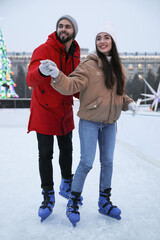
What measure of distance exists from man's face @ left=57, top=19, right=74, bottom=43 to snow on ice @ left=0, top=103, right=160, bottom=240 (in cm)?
129

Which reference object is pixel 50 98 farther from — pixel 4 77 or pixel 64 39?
pixel 4 77

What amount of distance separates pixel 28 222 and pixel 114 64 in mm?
1238

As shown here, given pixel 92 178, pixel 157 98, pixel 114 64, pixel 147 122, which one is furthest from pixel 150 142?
pixel 157 98

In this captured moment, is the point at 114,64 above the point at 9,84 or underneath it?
above

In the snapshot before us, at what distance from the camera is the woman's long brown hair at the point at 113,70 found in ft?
5.24

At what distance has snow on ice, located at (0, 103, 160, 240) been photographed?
1520 mm

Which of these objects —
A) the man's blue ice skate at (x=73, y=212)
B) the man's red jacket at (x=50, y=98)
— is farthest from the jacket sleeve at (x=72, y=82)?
the man's blue ice skate at (x=73, y=212)

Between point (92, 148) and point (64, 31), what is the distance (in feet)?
2.80

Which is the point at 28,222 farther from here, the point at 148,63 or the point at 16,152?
the point at 148,63

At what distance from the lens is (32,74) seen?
1.53 meters

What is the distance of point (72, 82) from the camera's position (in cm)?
149

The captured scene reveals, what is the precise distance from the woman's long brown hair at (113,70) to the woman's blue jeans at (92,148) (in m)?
0.28

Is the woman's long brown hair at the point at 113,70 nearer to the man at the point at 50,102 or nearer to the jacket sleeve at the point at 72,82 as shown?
the jacket sleeve at the point at 72,82

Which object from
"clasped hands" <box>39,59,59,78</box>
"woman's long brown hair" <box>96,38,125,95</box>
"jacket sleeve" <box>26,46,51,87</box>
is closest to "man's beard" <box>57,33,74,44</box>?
"jacket sleeve" <box>26,46,51,87</box>
